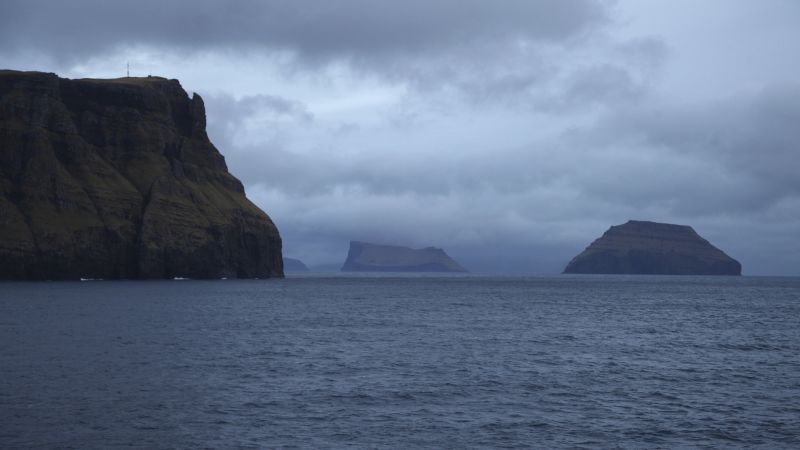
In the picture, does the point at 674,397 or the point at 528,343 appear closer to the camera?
the point at 674,397

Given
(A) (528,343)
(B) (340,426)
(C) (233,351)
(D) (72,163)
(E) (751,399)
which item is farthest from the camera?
(D) (72,163)

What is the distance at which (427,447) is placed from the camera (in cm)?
2934

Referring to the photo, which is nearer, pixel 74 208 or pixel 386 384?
pixel 386 384

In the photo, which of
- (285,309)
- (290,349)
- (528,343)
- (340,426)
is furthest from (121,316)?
(340,426)

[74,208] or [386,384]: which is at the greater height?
[74,208]

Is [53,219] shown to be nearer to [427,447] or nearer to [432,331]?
[432,331]

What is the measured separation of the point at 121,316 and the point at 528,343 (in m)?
45.1

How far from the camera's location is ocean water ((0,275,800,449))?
3109 centimetres

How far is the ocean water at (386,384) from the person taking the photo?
31.1m

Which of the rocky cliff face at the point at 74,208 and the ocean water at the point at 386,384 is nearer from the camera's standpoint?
the ocean water at the point at 386,384

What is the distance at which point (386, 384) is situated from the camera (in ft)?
138

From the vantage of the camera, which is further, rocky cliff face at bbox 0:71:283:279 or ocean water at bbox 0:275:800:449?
rocky cliff face at bbox 0:71:283:279

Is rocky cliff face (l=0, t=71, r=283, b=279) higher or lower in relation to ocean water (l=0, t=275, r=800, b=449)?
higher

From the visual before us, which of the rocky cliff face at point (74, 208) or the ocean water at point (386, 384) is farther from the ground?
the rocky cliff face at point (74, 208)
